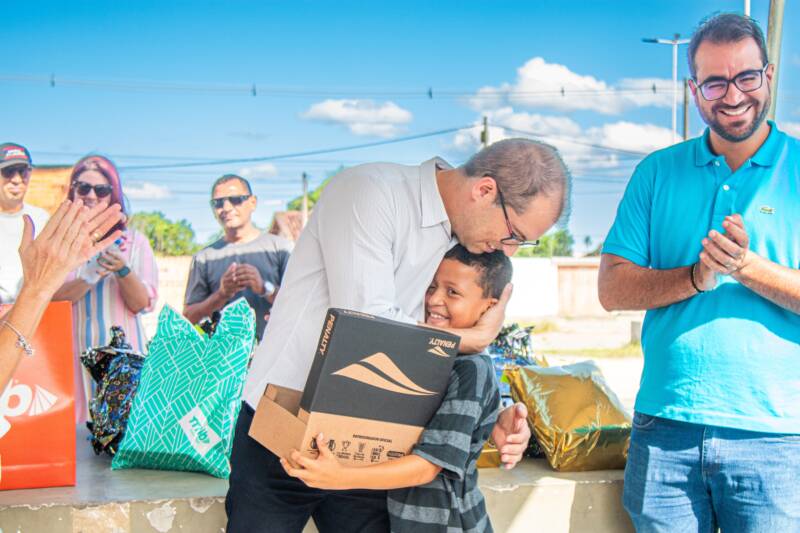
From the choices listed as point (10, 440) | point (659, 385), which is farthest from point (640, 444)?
point (10, 440)

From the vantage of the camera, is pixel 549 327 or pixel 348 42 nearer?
pixel 348 42

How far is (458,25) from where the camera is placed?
24.4m

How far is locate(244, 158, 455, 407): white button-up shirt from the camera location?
1749mm

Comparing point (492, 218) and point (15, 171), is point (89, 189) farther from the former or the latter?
point (492, 218)

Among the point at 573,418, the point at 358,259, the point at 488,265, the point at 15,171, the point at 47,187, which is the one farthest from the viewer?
the point at 47,187

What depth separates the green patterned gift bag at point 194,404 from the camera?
2.48 m

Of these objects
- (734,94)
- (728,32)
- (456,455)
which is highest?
(728,32)

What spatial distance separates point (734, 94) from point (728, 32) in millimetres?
173

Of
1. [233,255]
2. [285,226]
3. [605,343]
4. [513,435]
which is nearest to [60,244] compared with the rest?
[513,435]

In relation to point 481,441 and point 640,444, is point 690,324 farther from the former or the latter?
point 481,441

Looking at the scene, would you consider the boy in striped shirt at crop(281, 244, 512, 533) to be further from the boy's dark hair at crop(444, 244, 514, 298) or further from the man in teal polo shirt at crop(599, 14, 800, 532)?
the man in teal polo shirt at crop(599, 14, 800, 532)

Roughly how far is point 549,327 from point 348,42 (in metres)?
10.7

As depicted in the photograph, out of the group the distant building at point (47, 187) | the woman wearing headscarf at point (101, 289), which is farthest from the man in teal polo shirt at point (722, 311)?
the distant building at point (47, 187)

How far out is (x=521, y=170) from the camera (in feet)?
6.01
